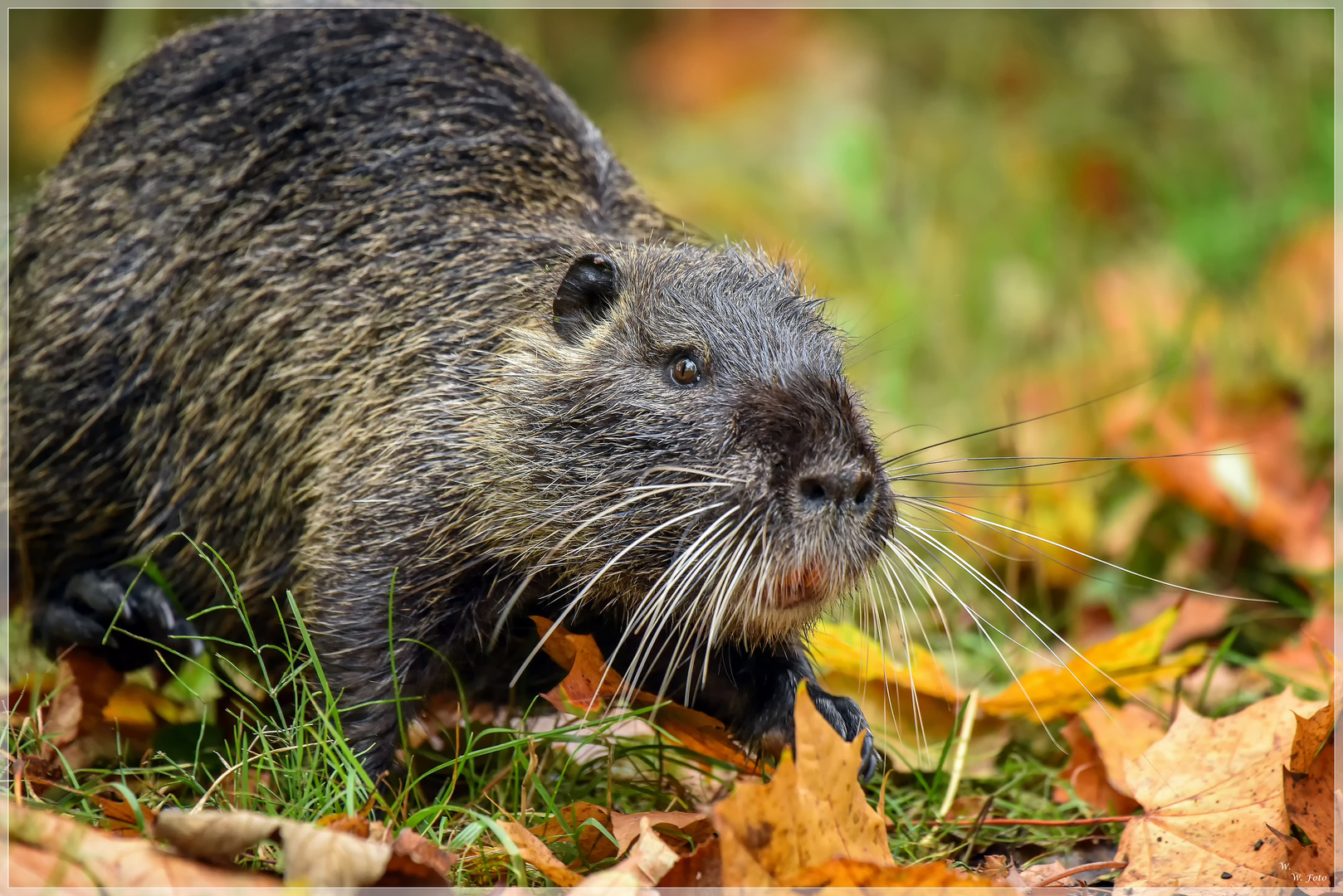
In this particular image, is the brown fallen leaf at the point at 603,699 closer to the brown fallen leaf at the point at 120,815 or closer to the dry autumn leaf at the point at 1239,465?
the brown fallen leaf at the point at 120,815

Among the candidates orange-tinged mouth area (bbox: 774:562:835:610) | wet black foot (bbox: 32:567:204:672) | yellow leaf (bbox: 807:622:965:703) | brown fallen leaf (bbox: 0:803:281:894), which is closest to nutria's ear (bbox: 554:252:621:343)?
orange-tinged mouth area (bbox: 774:562:835:610)

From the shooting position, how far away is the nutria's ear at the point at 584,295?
3619 mm

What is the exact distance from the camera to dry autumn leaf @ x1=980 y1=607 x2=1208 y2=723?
397 cm

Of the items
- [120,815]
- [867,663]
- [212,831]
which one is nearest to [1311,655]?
A: [867,663]

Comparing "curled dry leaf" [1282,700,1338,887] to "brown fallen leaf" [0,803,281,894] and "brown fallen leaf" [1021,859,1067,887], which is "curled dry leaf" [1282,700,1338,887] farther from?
"brown fallen leaf" [0,803,281,894]

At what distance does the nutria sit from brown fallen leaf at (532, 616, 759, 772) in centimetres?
8

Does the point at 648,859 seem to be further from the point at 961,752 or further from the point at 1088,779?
the point at 1088,779

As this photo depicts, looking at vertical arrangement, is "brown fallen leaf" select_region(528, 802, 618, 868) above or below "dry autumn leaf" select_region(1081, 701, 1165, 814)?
below

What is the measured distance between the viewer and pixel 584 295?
12.0 feet

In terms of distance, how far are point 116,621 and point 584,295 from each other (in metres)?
1.74

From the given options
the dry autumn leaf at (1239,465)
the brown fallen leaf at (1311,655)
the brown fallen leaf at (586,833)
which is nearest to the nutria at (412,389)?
the brown fallen leaf at (586,833)

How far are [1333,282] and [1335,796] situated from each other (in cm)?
488

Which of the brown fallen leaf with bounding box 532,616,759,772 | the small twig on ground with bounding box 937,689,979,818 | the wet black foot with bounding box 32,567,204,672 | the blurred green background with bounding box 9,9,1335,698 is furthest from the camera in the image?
the blurred green background with bounding box 9,9,1335,698

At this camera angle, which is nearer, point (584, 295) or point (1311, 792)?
point (1311, 792)
